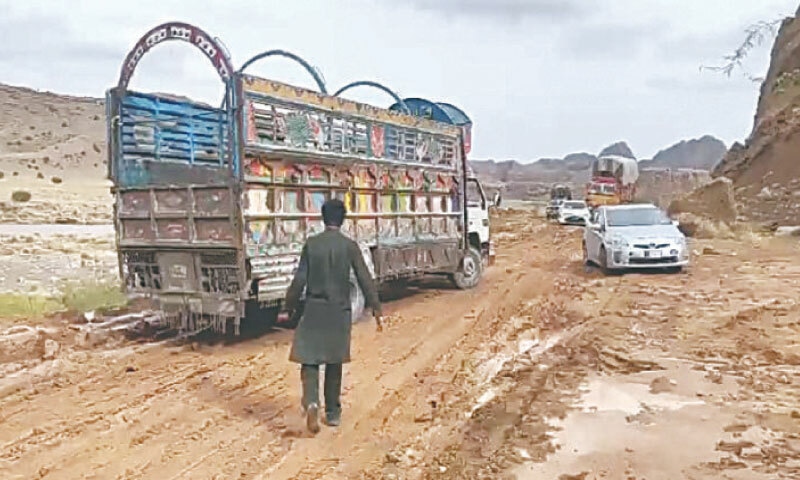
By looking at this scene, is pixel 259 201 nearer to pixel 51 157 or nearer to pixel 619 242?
pixel 619 242

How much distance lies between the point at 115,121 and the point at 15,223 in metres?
26.8

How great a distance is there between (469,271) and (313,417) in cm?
925

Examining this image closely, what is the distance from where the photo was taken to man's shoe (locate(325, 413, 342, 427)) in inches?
268

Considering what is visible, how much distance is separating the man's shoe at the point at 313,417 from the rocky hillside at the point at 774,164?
26955 mm

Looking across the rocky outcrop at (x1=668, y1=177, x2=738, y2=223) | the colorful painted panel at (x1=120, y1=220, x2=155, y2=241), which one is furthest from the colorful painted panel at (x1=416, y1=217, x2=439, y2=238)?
the rocky outcrop at (x1=668, y1=177, x2=738, y2=223)

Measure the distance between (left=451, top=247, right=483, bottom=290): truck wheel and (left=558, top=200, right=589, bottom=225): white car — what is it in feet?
89.7

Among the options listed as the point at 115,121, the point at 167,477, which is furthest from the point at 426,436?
the point at 115,121

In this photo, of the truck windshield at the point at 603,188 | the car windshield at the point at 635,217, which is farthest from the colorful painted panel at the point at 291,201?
the truck windshield at the point at 603,188

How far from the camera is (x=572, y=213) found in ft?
142

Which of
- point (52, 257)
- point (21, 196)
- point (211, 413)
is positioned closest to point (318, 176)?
point (211, 413)

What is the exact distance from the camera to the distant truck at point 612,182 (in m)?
45.6

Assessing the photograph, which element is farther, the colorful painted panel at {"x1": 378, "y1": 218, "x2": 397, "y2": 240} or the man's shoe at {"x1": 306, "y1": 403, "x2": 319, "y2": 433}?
the colorful painted panel at {"x1": 378, "y1": 218, "x2": 397, "y2": 240}

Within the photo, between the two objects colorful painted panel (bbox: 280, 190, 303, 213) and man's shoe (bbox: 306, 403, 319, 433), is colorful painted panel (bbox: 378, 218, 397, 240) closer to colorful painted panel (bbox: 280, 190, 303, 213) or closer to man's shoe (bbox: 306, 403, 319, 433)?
colorful painted panel (bbox: 280, 190, 303, 213)

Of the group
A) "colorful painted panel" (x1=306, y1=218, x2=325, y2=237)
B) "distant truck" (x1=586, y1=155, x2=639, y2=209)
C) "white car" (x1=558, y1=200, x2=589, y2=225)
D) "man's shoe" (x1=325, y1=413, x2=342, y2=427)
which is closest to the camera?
"man's shoe" (x1=325, y1=413, x2=342, y2=427)
